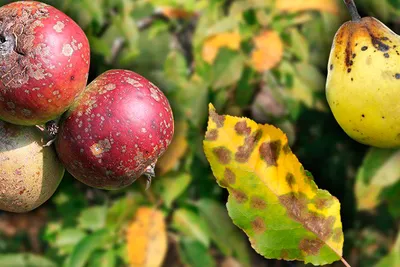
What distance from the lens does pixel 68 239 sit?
7.39 feet

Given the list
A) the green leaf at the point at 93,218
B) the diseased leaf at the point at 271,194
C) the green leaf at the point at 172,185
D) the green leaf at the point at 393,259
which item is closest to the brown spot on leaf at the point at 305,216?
the diseased leaf at the point at 271,194

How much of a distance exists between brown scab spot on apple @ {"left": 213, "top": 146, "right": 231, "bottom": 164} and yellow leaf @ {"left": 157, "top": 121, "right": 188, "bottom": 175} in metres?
1.41

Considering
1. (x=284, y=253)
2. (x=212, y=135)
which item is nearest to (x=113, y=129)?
(x=212, y=135)

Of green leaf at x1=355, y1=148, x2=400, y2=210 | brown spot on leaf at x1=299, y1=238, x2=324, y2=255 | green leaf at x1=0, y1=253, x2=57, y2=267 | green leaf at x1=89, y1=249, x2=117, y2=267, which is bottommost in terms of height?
green leaf at x1=0, y1=253, x2=57, y2=267

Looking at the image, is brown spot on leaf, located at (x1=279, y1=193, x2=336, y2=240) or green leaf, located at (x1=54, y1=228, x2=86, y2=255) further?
green leaf, located at (x1=54, y1=228, x2=86, y2=255)

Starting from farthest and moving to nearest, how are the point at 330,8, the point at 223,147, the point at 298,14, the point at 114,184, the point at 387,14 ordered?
the point at 298,14, the point at 330,8, the point at 387,14, the point at 114,184, the point at 223,147

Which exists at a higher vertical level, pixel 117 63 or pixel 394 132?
pixel 394 132

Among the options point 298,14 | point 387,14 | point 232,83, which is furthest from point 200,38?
point 387,14

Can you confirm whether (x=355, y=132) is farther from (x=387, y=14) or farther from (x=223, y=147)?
(x=387, y=14)

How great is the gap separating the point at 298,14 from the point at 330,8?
0.60 feet

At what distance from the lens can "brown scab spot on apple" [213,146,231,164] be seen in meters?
0.77

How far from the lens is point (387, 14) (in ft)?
6.91

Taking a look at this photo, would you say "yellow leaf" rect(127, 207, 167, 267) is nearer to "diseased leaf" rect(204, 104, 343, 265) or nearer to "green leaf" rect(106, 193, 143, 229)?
"green leaf" rect(106, 193, 143, 229)

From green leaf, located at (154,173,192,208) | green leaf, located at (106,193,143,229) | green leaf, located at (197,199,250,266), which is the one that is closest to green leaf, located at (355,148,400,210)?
green leaf, located at (197,199,250,266)
